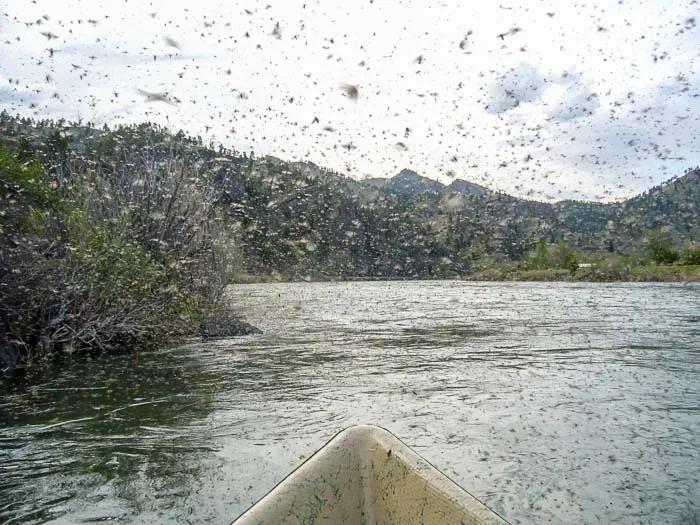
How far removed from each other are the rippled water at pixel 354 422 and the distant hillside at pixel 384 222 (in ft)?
44.1

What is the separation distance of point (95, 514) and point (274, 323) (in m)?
15.0

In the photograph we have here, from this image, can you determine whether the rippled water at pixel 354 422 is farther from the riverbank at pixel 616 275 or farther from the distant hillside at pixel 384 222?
the riverbank at pixel 616 275

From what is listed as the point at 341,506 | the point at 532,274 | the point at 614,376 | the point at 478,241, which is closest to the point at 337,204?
the point at 478,241

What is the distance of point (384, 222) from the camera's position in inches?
4776

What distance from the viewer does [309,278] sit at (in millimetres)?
78875

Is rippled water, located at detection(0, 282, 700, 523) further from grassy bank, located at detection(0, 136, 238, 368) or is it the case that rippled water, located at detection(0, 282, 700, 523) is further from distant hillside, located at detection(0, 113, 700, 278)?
distant hillside, located at detection(0, 113, 700, 278)

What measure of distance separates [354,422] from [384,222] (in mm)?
114445

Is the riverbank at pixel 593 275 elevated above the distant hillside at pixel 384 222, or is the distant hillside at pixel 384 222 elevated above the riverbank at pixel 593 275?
the distant hillside at pixel 384 222

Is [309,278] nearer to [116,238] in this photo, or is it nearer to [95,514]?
[116,238]

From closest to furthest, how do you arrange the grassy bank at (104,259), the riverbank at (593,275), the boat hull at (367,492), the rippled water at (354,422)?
1. the boat hull at (367,492)
2. the rippled water at (354,422)
3. the grassy bank at (104,259)
4. the riverbank at (593,275)

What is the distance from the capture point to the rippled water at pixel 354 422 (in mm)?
5207

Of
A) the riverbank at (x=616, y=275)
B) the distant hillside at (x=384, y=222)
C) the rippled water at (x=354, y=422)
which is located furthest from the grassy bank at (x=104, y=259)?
the riverbank at (x=616, y=275)

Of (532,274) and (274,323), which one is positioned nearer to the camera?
(274,323)

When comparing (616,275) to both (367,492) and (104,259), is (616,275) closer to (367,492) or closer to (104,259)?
(104,259)
